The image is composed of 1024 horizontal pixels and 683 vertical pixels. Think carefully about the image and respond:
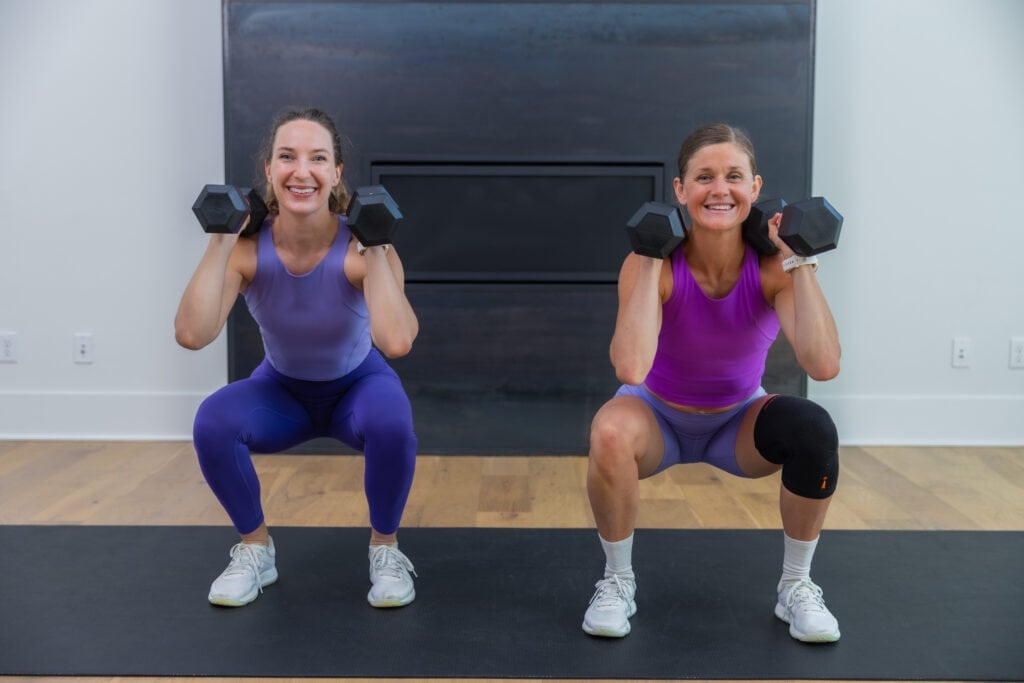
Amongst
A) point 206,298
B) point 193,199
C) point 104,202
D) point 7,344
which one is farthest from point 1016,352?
point 7,344

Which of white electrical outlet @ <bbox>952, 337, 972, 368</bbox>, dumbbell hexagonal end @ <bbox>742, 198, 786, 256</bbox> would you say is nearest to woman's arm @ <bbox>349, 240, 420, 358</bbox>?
dumbbell hexagonal end @ <bbox>742, 198, 786, 256</bbox>

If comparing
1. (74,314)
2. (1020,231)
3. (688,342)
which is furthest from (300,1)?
(1020,231)

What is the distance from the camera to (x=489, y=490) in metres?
2.80

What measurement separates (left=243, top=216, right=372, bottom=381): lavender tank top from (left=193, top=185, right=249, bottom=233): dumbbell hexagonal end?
0.17 meters

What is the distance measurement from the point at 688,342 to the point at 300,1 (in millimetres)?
1987

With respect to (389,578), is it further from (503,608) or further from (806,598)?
(806,598)

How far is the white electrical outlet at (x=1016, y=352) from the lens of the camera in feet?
11.0

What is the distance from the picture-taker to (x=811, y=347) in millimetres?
1722

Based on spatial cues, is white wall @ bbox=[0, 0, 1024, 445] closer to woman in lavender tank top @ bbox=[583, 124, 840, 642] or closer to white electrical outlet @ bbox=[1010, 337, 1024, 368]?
white electrical outlet @ bbox=[1010, 337, 1024, 368]

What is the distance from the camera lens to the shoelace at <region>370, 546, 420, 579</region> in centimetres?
191

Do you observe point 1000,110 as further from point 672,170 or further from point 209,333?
point 209,333

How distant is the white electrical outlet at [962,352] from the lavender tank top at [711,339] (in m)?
1.76

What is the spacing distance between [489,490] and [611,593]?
1.04 m

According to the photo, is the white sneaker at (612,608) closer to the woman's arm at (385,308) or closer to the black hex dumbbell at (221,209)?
the woman's arm at (385,308)
